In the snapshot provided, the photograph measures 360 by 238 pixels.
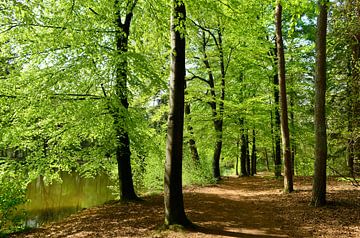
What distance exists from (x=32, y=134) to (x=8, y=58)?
242cm

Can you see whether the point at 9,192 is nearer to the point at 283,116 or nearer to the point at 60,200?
the point at 60,200

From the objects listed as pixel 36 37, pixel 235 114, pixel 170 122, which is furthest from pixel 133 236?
pixel 235 114

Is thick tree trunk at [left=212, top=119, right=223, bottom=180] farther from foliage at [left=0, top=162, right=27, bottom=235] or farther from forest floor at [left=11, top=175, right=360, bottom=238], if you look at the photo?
foliage at [left=0, top=162, right=27, bottom=235]

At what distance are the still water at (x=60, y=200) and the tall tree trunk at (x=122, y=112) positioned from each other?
3.95 metres

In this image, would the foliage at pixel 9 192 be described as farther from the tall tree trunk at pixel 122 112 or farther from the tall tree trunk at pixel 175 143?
the tall tree trunk at pixel 175 143

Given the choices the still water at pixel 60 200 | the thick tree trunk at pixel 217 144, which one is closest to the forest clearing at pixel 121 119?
the still water at pixel 60 200

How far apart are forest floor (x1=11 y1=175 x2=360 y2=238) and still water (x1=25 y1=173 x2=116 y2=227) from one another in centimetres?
477

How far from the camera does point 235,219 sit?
8.52 metres

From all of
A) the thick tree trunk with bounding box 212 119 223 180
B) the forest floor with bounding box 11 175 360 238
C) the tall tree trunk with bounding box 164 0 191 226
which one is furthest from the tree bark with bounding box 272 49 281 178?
the tall tree trunk with bounding box 164 0 191 226

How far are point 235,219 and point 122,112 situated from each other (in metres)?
4.70

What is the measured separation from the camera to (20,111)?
9.11 meters

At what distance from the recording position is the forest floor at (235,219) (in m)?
7.04

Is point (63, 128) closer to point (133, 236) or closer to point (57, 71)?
point (57, 71)

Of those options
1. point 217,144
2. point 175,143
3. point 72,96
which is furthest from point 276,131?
point 175,143
